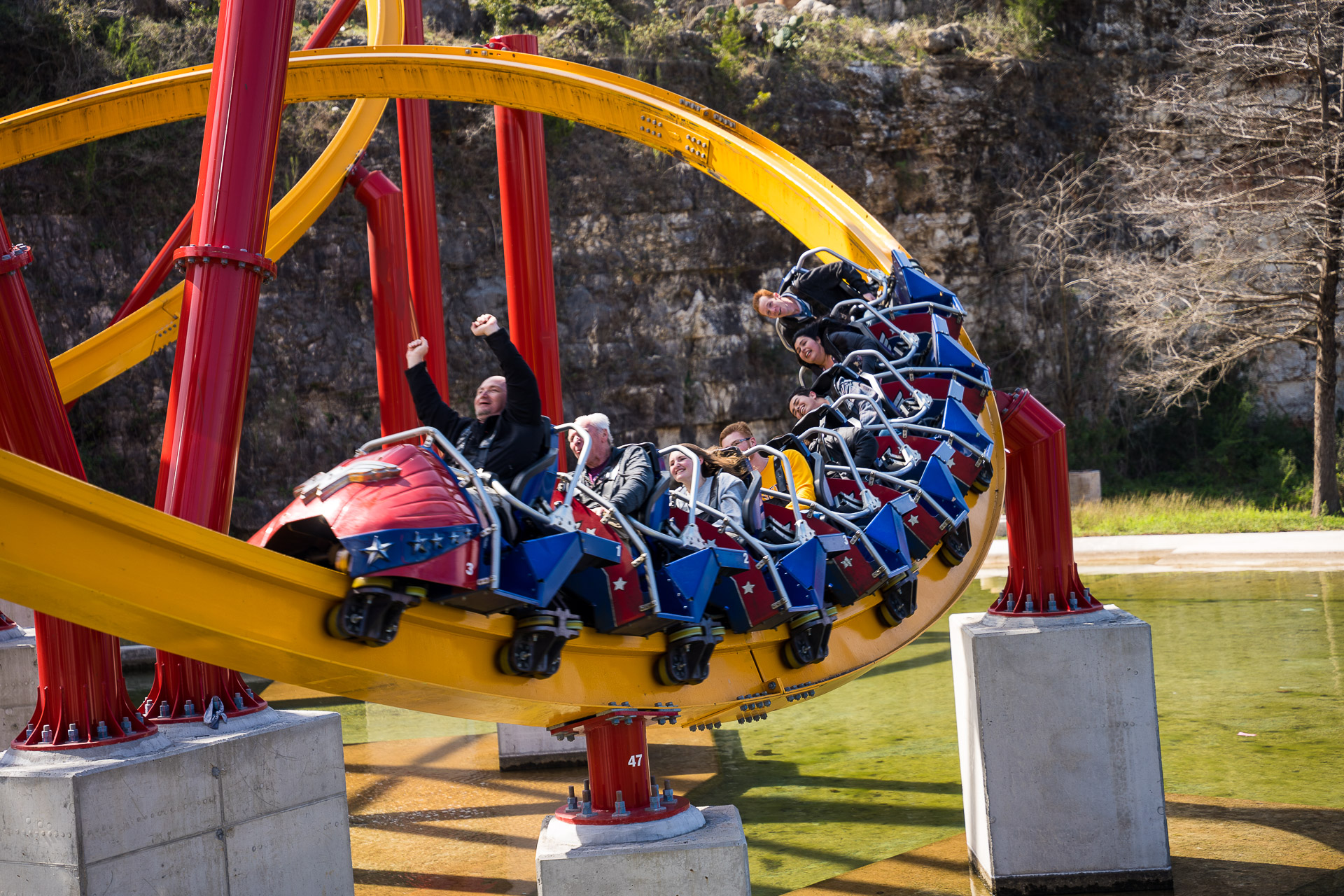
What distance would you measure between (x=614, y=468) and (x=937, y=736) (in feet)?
14.5

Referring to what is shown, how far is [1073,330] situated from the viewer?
72.8ft

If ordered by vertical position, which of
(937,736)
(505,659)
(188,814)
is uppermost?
(505,659)

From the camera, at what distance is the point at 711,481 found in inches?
153

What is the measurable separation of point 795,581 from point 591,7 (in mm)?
20918

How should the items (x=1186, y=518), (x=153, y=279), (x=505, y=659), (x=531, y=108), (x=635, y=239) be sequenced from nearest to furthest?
(x=505, y=659)
(x=531, y=108)
(x=153, y=279)
(x=1186, y=518)
(x=635, y=239)

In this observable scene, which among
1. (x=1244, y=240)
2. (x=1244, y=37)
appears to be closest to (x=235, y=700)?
(x=1244, y=240)

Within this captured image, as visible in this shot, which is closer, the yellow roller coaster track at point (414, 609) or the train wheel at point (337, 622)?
the yellow roller coaster track at point (414, 609)

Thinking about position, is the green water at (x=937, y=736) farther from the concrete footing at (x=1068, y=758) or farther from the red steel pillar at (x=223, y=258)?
the red steel pillar at (x=223, y=258)

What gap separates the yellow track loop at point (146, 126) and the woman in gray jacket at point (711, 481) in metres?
3.08

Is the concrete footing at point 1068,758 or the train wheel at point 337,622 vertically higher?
the train wheel at point 337,622

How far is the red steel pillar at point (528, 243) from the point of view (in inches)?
281

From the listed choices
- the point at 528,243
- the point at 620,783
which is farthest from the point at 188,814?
the point at 528,243

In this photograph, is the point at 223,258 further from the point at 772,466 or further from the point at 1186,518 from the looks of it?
the point at 1186,518

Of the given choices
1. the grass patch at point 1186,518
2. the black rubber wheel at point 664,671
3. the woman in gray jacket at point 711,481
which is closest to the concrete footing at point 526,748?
the woman in gray jacket at point 711,481
